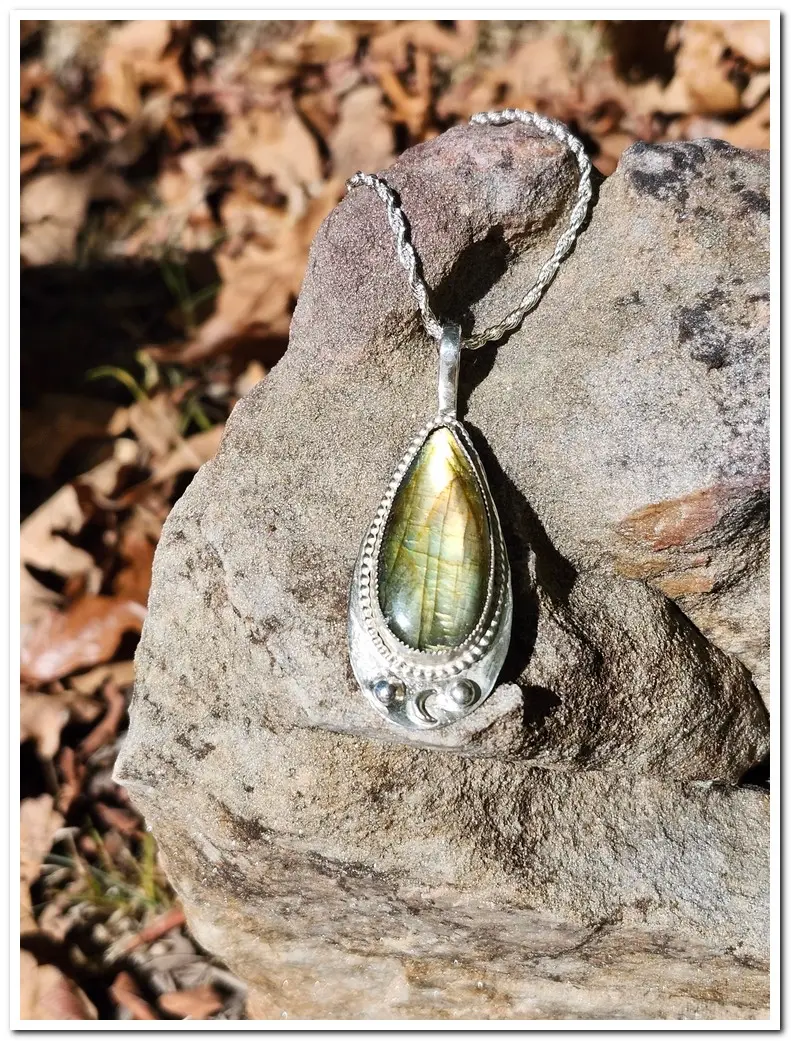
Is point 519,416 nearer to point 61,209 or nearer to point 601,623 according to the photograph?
point 601,623

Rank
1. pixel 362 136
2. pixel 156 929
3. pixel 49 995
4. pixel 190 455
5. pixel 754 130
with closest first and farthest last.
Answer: pixel 49 995
pixel 156 929
pixel 190 455
pixel 754 130
pixel 362 136

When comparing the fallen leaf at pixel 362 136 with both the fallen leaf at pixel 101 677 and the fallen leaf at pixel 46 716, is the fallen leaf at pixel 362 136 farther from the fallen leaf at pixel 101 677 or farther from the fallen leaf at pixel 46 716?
the fallen leaf at pixel 46 716

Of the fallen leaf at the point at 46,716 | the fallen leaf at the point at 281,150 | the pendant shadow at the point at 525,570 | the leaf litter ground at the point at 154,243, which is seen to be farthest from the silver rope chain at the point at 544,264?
the fallen leaf at the point at 281,150

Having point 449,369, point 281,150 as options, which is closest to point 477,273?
point 449,369

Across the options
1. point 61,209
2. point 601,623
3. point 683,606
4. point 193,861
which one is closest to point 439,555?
point 601,623

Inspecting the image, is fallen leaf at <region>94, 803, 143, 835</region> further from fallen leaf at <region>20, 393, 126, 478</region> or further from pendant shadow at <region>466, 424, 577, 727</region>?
pendant shadow at <region>466, 424, 577, 727</region>

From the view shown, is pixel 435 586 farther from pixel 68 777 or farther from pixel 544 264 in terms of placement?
pixel 68 777

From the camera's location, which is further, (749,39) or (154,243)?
(154,243)
